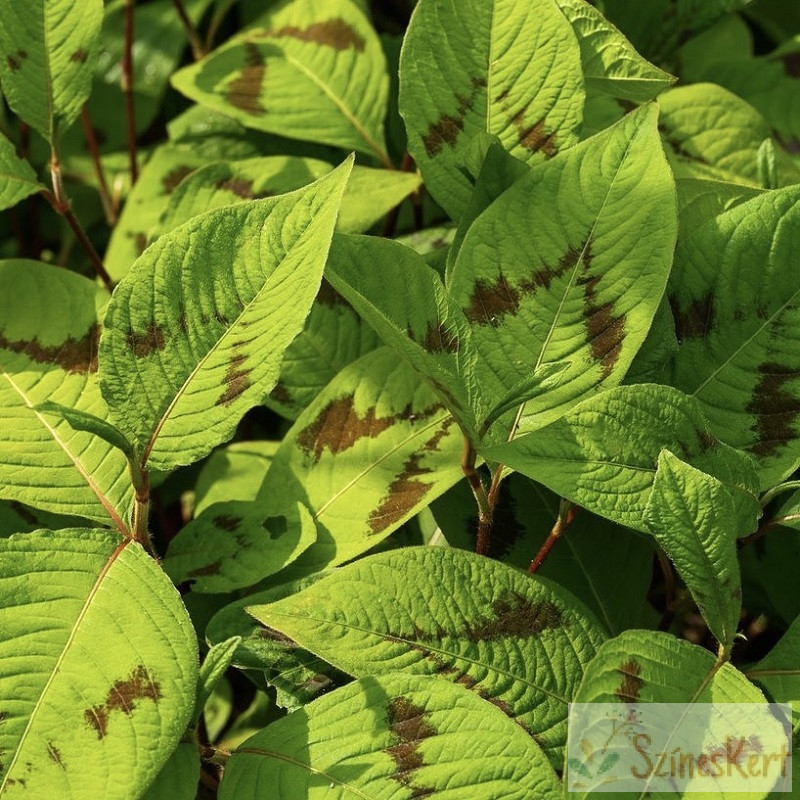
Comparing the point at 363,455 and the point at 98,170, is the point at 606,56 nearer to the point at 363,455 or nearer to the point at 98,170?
the point at 363,455

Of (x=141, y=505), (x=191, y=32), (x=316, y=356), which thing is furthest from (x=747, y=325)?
(x=191, y=32)

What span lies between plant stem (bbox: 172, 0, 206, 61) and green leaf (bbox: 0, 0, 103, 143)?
0.49m

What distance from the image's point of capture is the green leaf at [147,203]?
1350mm

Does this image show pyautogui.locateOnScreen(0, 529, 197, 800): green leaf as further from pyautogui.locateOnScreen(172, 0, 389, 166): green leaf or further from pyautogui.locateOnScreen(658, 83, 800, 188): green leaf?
pyautogui.locateOnScreen(658, 83, 800, 188): green leaf

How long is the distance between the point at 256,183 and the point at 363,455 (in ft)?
1.38

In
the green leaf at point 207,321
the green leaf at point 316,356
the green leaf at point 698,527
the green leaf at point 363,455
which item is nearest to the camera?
the green leaf at point 698,527

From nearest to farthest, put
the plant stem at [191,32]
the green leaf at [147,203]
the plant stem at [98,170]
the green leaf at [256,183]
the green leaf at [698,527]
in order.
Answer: the green leaf at [698,527] < the green leaf at [256,183] < the green leaf at [147,203] < the plant stem at [98,170] < the plant stem at [191,32]

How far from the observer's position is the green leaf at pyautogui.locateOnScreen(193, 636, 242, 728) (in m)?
0.79

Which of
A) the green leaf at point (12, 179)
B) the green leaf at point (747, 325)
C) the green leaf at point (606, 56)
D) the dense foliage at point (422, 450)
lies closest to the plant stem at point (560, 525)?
the dense foliage at point (422, 450)

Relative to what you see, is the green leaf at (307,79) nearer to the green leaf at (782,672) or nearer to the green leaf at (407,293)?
the green leaf at (407,293)

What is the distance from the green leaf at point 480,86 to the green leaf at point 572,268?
0.39ft

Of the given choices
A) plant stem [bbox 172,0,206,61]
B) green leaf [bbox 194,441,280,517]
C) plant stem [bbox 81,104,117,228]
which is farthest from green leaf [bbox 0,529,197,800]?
plant stem [bbox 172,0,206,61]

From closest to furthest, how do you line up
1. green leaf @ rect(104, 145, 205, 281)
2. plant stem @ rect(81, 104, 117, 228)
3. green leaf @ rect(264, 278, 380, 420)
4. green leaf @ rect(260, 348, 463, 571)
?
green leaf @ rect(260, 348, 463, 571), green leaf @ rect(264, 278, 380, 420), green leaf @ rect(104, 145, 205, 281), plant stem @ rect(81, 104, 117, 228)

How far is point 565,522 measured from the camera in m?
0.93
